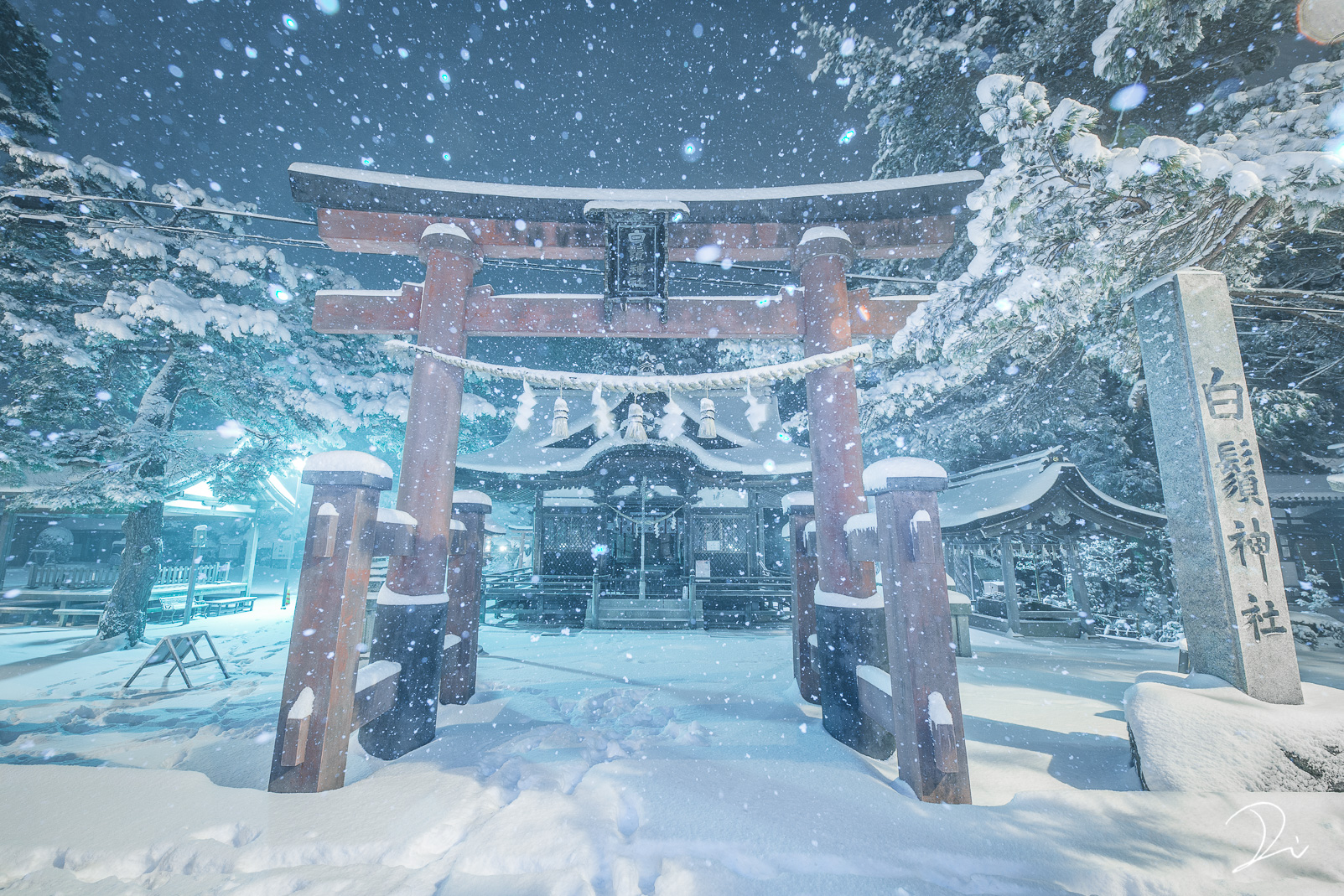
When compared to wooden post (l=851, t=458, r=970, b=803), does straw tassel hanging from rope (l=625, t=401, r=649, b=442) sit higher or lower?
higher

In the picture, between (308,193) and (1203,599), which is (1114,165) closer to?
(1203,599)

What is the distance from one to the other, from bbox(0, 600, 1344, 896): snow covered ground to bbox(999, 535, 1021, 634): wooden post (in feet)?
21.7

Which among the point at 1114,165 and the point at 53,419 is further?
the point at 53,419

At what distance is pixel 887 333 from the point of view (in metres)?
5.35

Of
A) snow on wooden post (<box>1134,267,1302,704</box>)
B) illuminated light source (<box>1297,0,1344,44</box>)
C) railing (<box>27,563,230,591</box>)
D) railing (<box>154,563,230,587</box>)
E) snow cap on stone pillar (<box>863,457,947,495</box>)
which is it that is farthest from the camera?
railing (<box>154,563,230,587</box>)

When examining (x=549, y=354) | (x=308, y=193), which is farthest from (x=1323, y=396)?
(x=549, y=354)

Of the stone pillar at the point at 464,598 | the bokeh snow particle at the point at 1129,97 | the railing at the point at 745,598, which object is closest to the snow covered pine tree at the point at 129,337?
the stone pillar at the point at 464,598

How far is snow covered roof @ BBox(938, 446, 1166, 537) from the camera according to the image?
924 centimetres

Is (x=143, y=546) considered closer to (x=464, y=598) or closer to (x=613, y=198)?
(x=464, y=598)

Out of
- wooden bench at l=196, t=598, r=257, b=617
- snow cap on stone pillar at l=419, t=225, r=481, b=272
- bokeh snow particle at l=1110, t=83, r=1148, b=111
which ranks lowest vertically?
wooden bench at l=196, t=598, r=257, b=617

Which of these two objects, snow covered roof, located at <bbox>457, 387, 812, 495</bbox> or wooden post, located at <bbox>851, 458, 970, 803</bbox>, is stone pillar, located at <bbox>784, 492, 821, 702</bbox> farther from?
snow covered roof, located at <bbox>457, 387, 812, 495</bbox>

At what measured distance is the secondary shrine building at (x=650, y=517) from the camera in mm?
11609

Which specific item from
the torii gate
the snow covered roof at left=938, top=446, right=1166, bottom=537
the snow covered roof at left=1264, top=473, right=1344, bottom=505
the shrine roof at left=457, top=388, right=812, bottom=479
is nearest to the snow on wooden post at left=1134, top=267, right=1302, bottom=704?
the torii gate

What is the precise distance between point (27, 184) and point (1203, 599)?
49.2 feet
